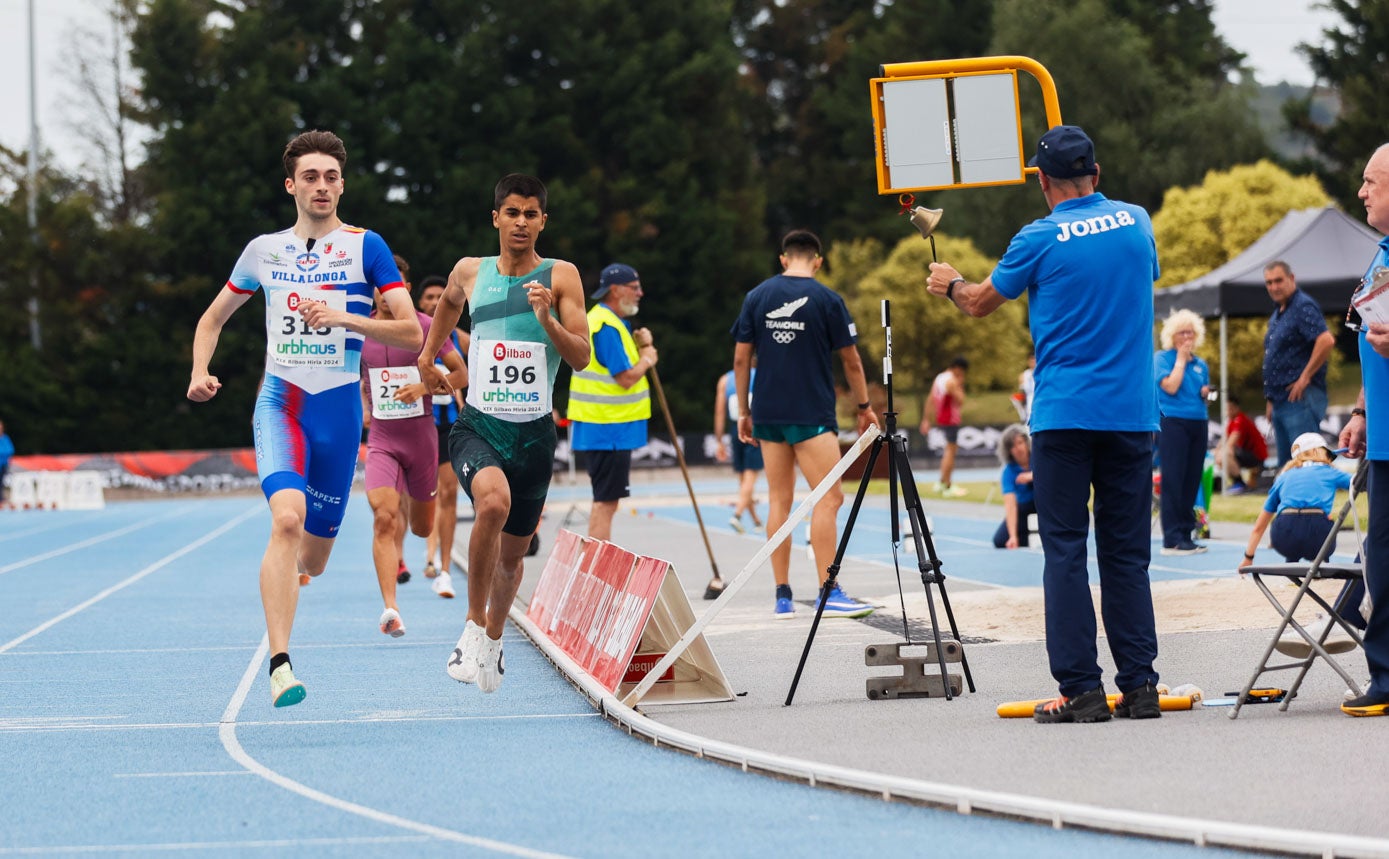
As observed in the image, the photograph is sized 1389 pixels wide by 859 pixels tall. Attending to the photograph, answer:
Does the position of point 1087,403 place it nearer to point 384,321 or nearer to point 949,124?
point 949,124

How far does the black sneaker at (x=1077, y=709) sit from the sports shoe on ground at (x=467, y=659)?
2.34 meters

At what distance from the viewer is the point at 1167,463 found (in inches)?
594

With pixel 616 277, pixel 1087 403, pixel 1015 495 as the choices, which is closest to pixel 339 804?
pixel 1087 403

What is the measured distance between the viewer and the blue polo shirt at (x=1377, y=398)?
6742 mm

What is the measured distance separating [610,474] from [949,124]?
466 cm

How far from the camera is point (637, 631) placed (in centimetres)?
739

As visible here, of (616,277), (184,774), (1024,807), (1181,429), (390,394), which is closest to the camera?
(1024,807)

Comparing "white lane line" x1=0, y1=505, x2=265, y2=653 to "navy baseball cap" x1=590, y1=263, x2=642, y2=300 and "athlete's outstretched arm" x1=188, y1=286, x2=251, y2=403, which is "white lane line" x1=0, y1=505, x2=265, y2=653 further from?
"navy baseball cap" x1=590, y1=263, x2=642, y2=300

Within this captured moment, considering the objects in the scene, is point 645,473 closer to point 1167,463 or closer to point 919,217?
point 1167,463

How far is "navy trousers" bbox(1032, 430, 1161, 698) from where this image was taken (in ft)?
22.0

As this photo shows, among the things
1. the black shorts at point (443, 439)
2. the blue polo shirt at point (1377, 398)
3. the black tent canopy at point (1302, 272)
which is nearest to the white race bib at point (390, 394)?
the black shorts at point (443, 439)

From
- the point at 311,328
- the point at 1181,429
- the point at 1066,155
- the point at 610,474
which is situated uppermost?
the point at 1066,155

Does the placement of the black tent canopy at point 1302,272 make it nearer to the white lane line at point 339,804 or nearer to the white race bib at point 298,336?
the white race bib at point 298,336

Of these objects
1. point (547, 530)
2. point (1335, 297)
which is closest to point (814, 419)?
point (547, 530)
